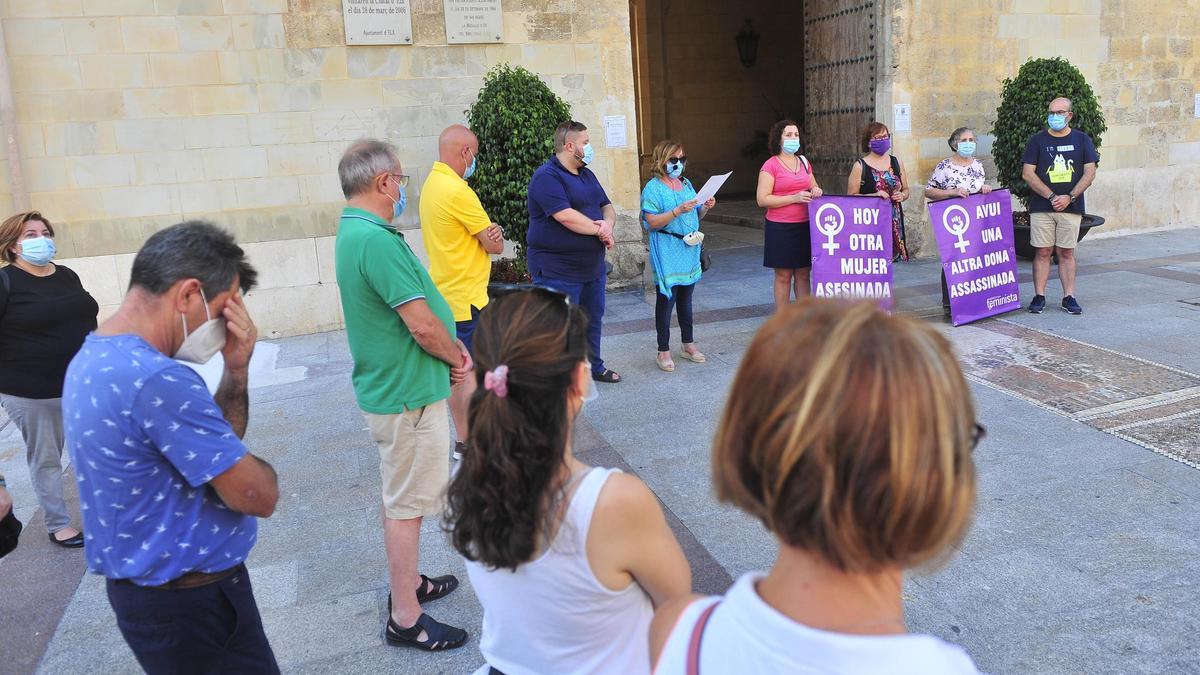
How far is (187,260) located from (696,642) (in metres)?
1.44

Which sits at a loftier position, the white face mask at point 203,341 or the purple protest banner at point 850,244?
the white face mask at point 203,341

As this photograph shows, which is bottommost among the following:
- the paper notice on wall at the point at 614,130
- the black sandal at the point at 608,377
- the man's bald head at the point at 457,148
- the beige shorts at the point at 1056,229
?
the black sandal at the point at 608,377

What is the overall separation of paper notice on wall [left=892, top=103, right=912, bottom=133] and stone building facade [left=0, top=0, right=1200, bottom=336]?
10 cm

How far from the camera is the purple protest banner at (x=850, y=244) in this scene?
681 centimetres

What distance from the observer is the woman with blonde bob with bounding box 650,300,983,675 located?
39.6 inches

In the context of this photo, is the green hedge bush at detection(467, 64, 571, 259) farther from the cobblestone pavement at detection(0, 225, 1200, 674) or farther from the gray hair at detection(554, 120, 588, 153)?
the gray hair at detection(554, 120, 588, 153)

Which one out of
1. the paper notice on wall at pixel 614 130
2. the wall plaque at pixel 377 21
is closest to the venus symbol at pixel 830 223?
the paper notice on wall at pixel 614 130

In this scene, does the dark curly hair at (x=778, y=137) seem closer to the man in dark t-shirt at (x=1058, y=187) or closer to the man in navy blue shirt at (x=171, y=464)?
the man in dark t-shirt at (x=1058, y=187)

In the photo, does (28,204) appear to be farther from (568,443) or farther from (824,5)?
(824,5)

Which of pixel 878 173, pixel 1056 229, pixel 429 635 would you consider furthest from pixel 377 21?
pixel 429 635

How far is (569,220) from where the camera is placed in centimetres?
569

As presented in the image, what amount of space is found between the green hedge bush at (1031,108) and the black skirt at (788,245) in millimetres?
3816

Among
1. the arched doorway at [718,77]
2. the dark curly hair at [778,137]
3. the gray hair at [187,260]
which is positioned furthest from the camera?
the arched doorway at [718,77]

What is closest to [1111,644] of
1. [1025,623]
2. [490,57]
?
[1025,623]
